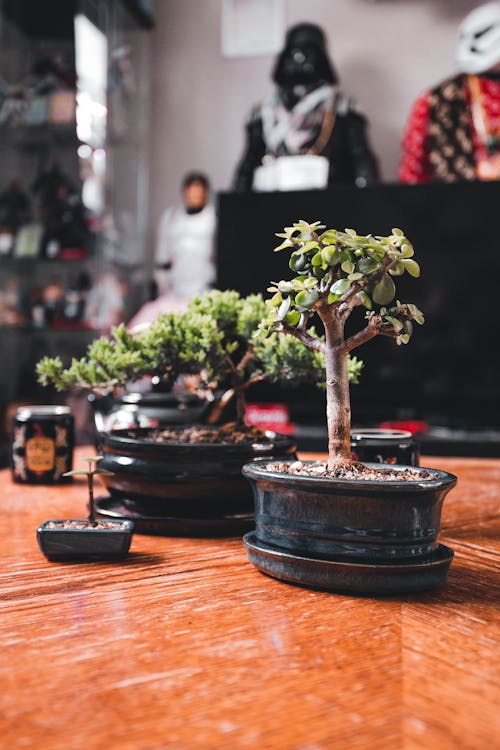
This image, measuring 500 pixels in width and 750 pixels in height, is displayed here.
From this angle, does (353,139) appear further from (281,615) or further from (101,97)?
(281,615)

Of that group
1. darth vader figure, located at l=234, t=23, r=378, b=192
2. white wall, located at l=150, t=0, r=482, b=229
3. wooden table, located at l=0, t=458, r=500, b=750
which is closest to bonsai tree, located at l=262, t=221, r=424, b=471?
wooden table, located at l=0, t=458, r=500, b=750

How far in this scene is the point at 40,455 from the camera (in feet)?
3.62

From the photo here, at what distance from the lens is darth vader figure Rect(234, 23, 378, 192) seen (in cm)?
331

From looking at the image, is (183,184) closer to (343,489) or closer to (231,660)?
(343,489)

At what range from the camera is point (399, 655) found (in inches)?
18.7

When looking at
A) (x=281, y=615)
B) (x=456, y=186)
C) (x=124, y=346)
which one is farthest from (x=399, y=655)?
(x=456, y=186)

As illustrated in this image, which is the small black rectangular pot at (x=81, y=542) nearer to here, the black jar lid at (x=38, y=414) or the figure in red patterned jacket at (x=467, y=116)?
the black jar lid at (x=38, y=414)

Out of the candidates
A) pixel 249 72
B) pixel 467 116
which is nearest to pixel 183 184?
pixel 249 72

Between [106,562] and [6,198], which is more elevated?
[6,198]

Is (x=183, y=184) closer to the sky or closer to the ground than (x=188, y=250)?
closer to the sky

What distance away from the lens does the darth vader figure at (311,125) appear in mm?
3309

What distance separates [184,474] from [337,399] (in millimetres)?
214

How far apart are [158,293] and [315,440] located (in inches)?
57.0

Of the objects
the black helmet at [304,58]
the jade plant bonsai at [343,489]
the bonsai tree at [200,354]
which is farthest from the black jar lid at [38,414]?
the black helmet at [304,58]
